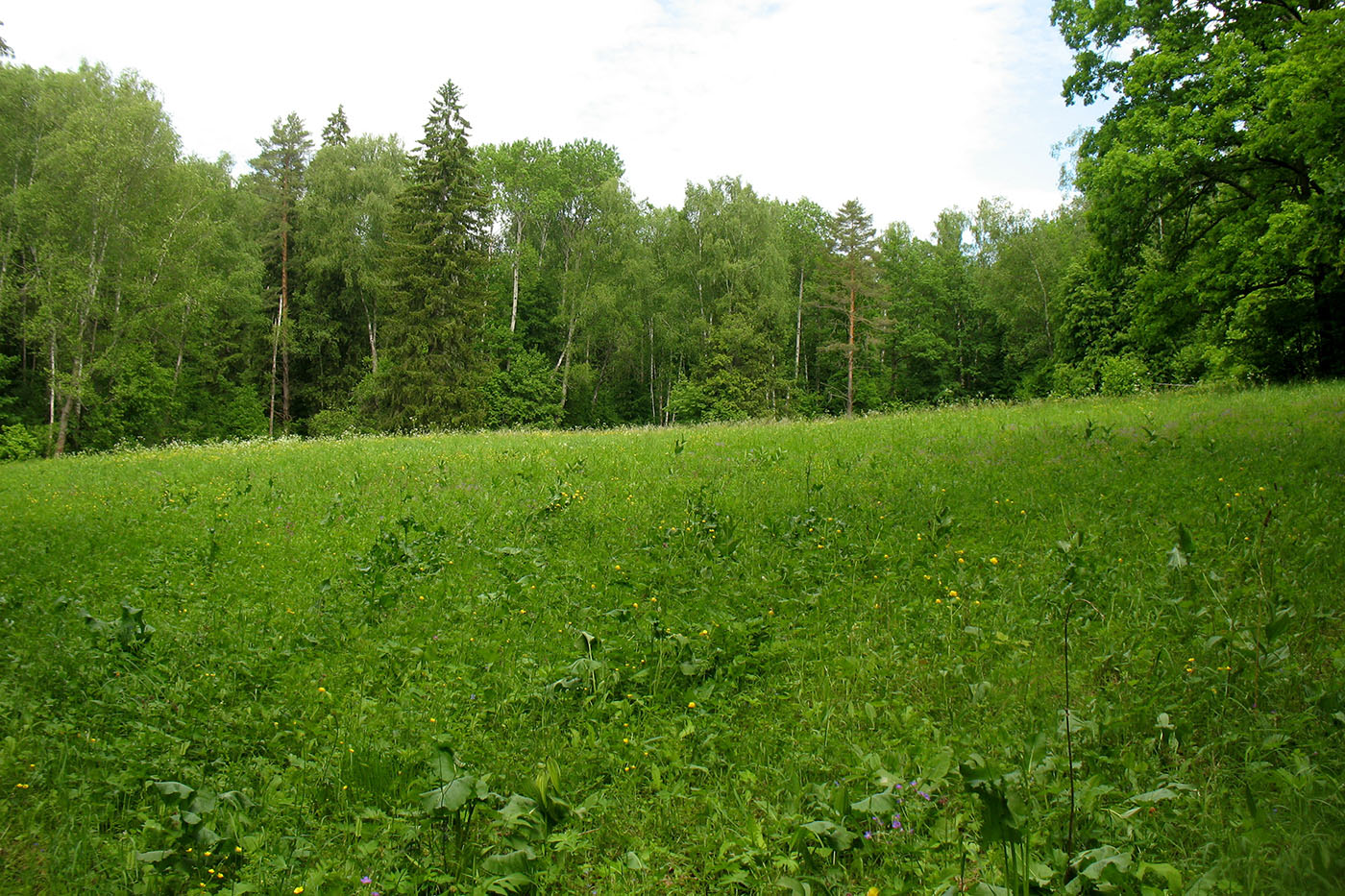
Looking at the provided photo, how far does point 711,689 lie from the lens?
14.9 feet

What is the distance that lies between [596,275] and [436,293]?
37.9 ft

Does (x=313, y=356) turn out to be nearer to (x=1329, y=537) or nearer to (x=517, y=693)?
(x=517, y=693)

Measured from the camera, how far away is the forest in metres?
16.5

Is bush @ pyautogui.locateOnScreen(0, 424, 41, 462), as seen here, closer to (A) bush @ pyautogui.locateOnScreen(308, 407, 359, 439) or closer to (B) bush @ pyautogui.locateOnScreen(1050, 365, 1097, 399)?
(A) bush @ pyautogui.locateOnScreen(308, 407, 359, 439)

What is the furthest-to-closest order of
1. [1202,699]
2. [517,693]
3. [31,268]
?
[31,268] < [517,693] < [1202,699]

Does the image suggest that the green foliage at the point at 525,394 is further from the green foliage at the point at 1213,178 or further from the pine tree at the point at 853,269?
the green foliage at the point at 1213,178

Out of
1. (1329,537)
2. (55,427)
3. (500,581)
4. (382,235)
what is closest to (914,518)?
(1329,537)

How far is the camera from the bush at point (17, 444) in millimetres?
25859

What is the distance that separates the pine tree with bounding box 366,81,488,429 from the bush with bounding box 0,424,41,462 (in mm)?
12892

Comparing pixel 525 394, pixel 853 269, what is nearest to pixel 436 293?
pixel 525 394

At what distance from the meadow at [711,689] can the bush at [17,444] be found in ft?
79.8

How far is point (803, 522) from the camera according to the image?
7391 mm

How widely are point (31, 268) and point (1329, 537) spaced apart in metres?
40.5

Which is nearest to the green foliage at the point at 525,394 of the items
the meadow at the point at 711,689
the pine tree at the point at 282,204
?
the pine tree at the point at 282,204
